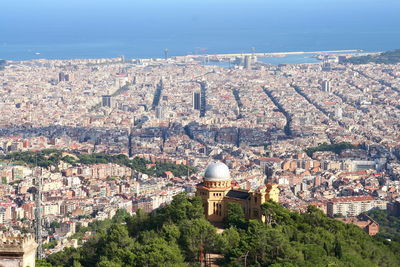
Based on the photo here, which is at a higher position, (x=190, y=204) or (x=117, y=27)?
(x=117, y=27)

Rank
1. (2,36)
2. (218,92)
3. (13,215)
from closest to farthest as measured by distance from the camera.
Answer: (13,215)
(218,92)
(2,36)

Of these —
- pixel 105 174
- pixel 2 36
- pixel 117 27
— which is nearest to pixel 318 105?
pixel 105 174

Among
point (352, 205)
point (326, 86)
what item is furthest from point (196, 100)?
point (352, 205)

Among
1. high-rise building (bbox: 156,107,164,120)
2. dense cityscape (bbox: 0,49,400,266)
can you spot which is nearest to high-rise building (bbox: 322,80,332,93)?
dense cityscape (bbox: 0,49,400,266)

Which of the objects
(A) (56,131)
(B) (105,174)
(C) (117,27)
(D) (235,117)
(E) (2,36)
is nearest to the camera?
(B) (105,174)

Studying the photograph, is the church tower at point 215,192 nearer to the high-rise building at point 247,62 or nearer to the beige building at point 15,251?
the beige building at point 15,251

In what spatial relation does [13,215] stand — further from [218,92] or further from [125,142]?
[218,92]

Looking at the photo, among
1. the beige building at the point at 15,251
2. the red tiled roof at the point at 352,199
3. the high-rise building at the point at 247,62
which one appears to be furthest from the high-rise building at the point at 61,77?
the beige building at the point at 15,251
